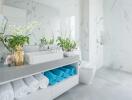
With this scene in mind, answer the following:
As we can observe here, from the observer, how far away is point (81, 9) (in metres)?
4.04

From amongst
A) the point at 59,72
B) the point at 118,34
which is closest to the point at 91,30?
the point at 118,34

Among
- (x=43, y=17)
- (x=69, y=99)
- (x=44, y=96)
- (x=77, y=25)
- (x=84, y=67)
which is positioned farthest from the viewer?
(x=77, y=25)

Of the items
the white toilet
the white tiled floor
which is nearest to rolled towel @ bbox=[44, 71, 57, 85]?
the white tiled floor

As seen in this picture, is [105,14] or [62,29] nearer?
[62,29]

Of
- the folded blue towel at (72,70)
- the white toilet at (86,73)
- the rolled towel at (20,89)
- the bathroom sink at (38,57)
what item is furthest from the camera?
the white toilet at (86,73)

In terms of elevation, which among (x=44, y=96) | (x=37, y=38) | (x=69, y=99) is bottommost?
(x=69, y=99)

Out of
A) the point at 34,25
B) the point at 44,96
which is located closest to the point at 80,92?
the point at 44,96

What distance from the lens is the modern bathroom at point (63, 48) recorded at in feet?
6.10

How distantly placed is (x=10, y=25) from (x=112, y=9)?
3510 millimetres

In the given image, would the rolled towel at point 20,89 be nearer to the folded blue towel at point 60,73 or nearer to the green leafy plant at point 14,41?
the green leafy plant at point 14,41

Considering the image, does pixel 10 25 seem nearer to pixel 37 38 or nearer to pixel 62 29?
pixel 37 38

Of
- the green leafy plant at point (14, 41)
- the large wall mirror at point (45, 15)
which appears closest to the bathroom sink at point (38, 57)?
the green leafy plant at point (14, 41)

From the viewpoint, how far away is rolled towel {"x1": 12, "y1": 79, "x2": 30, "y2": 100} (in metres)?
1.75

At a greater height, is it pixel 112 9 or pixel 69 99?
pixel 112 9
